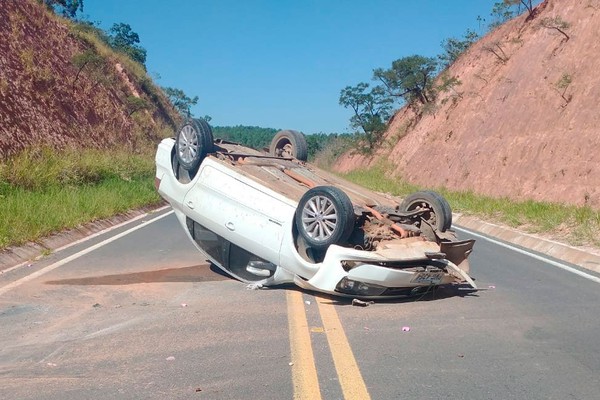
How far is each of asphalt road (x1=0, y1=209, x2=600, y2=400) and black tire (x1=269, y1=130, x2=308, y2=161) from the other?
283 centimetres

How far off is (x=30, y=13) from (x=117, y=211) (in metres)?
21.4

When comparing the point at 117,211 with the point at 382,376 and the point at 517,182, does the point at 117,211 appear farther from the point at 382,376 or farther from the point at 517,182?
the point at 517,182

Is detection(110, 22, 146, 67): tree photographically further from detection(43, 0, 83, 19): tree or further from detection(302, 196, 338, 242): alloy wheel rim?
detection(302, 196, 338, 242): alloy wheel rim

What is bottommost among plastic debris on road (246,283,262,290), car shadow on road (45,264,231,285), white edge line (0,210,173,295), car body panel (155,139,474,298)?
white edge line (0,210,173,295)

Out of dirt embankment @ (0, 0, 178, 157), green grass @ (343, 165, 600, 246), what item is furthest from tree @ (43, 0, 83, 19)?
green grass @ (343, 165, 600, 246)

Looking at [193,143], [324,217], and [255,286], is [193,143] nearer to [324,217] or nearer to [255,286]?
[255,286]

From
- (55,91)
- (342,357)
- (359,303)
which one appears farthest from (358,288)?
(55,91)

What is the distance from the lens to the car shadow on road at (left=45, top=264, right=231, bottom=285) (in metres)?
8.20

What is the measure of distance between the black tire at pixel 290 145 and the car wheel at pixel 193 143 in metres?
2.27

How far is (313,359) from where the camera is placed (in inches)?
204

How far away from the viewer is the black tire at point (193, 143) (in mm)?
8359

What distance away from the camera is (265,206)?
7.42 meters

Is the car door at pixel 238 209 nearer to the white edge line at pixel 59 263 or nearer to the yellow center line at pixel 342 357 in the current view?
the yellow center line at pixel 342 357

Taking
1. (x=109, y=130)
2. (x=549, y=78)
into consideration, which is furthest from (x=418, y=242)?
(x=109, y=130)
